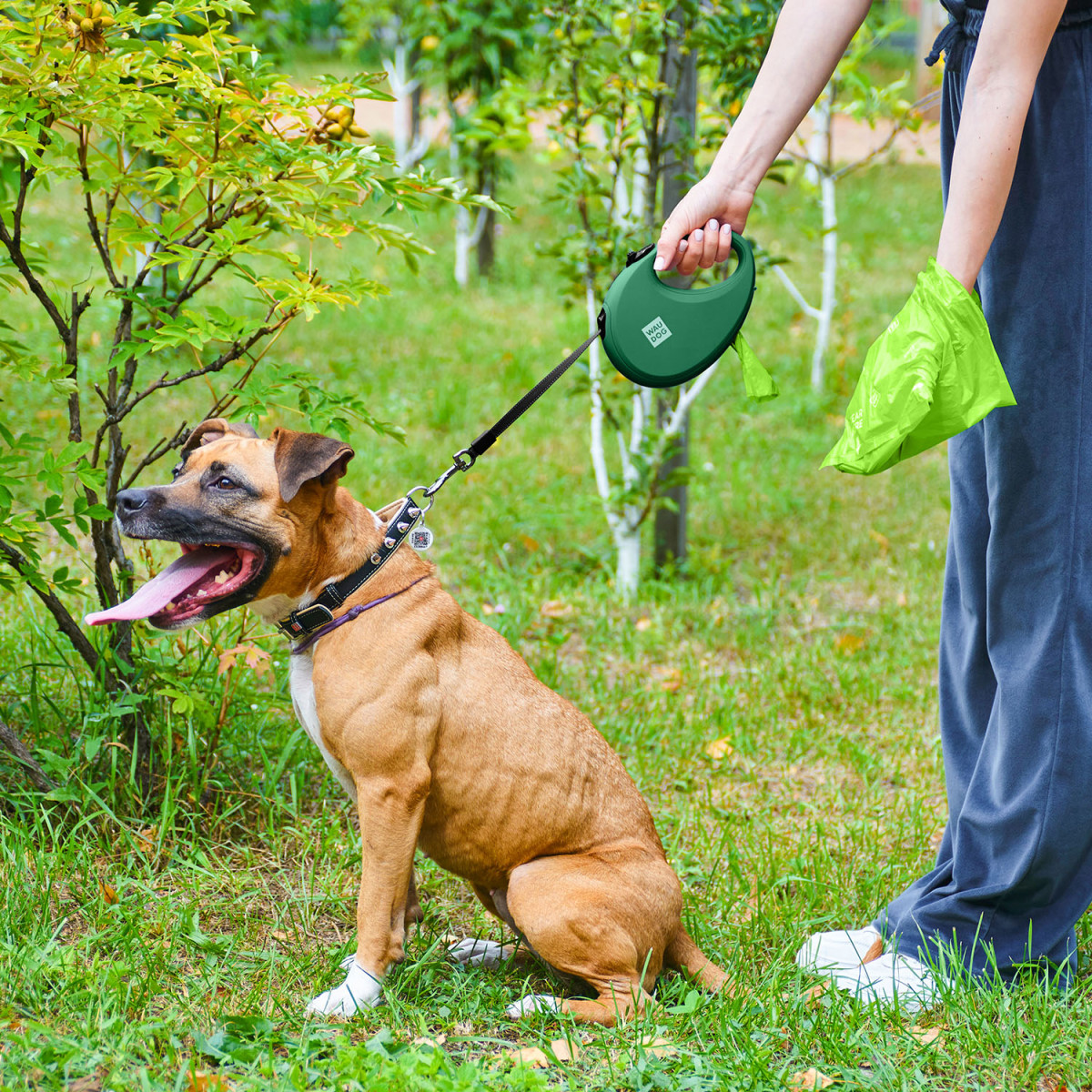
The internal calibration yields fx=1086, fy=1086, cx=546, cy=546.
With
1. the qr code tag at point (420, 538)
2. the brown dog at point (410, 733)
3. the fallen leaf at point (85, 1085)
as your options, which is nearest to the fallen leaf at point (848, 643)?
the brown dog at point (410, 733)

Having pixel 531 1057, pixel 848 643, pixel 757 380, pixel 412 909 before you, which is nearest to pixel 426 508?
pixel 757 380

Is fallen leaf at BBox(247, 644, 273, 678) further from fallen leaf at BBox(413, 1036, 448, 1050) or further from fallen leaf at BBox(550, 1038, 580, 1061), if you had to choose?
fallen leaf at BBox(550, 1038, 580, 1061)

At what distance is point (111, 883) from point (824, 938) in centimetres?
198

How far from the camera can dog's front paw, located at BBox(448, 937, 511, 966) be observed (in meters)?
2.95

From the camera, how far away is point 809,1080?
2361mm

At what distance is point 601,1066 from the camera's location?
7.77 ft

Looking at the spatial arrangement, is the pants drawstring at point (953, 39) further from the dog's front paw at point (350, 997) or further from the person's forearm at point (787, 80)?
the dog's front paw at point (350, 997)

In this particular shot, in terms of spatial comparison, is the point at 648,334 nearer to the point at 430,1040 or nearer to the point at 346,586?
the point at 346,586

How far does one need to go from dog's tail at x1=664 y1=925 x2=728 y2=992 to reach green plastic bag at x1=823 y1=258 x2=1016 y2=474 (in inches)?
53.9

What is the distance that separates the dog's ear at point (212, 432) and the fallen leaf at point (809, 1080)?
2024 mm

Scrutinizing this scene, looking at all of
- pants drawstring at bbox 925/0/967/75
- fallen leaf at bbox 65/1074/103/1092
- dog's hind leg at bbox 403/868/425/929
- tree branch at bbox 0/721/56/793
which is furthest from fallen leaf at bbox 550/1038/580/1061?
pants drawstring at bbox 925/0/967/75

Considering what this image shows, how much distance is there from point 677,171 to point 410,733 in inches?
175

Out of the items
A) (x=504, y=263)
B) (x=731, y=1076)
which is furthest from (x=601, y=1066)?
(x=504, y=263)

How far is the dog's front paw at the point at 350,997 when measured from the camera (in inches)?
101
